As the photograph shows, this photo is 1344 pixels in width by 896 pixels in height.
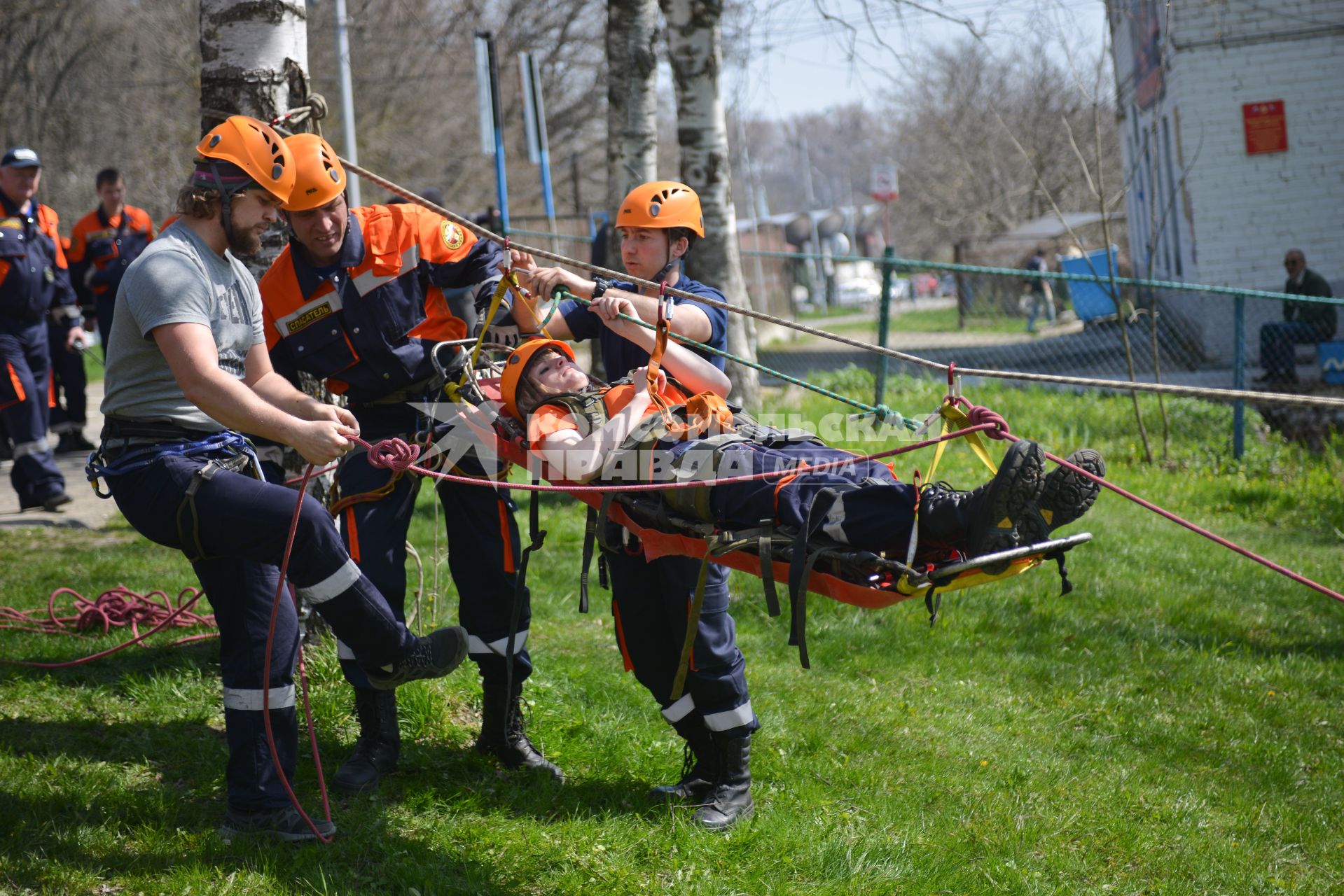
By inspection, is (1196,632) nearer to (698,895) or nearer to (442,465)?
(698,895)

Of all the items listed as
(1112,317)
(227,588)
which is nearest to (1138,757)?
(227,588)

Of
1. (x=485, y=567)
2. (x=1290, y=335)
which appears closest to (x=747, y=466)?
(x=485, y=567)

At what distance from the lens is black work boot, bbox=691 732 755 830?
383 cm

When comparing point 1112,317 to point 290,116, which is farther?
point 1112,317

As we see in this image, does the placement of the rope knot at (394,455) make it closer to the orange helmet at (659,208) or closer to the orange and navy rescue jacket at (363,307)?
the orange and navy rescue jacket at (363,307)

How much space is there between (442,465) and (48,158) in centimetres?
2845

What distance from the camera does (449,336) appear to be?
4.34 m

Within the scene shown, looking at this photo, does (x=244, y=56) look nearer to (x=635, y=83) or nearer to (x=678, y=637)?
(x=678, y=637)

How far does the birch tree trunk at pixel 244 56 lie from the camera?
452 centimetres

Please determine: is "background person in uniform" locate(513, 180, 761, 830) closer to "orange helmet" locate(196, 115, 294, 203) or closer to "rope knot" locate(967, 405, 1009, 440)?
"rope knot" locate(967, 405, 1009, 440)

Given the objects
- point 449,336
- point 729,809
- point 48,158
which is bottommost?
point 729,809

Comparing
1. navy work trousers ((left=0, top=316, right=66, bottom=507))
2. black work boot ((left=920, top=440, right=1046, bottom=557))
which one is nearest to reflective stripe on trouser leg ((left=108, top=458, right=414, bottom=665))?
black work boot ((left=920, top=440, right=1046, bottom=557))

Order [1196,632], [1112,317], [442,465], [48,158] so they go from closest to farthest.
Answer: [442,465] → [1196,632] → [1112,317] → [48,158]

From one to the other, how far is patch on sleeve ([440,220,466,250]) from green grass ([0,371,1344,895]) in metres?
1.77
